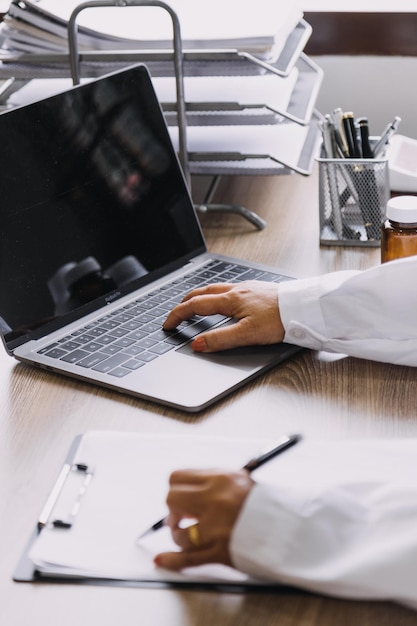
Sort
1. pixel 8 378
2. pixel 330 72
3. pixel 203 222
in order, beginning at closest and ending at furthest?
pixel 8 378, pixel 203 222, pixel 330 72

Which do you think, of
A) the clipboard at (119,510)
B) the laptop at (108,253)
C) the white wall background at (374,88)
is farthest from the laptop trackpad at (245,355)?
the white wall background at (374,88)

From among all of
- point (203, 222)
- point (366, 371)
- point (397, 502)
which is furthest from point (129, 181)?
point (397, 502)

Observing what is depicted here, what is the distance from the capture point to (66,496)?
0.77 meters

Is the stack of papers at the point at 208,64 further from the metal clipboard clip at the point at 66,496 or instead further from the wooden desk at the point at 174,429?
the metal clipboard clip at the point at 66,496

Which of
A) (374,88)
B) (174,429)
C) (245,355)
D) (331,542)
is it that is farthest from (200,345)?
(374,88)

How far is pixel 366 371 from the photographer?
990 millimetres

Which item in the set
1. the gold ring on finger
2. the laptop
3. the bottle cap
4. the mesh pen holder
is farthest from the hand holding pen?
the mesh pen holder

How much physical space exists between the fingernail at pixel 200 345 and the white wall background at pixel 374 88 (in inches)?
35.7

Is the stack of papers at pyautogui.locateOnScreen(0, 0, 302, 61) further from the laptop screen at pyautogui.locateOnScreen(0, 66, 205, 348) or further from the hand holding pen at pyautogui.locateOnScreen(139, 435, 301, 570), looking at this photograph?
the hand holding pen at pyautogui.locateOnScreen(139, 435, 301, 570)

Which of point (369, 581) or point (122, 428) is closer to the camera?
point (369, 581)

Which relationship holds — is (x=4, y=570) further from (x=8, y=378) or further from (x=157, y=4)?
(x=157, y=4)

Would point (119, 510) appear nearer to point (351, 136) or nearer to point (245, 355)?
point (245, 355)

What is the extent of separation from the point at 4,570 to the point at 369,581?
10.8 inches

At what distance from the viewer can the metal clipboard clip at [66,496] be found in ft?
2.43
